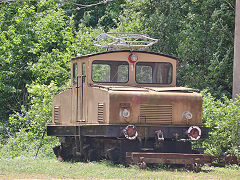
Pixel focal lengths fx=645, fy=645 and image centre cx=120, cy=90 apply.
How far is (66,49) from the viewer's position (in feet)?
97.6

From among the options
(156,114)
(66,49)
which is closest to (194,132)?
(156,114)

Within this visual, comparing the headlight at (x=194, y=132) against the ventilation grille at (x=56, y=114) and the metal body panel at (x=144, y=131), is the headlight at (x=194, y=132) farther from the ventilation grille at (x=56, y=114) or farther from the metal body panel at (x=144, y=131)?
the ventilation grille at (x=56, y=114)

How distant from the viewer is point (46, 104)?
80.4 feet

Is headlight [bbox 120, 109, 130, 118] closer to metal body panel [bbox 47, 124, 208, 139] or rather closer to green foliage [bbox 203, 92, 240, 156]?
metal body panel [bbox 47, 124, 208, 139]

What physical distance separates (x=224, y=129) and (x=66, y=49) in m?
13.0

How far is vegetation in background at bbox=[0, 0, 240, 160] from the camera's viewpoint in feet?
81.8

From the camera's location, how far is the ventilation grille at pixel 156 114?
624 inches

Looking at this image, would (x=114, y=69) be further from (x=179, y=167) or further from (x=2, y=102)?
(x=2, y=102)

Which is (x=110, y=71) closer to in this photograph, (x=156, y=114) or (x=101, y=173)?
(x=156, y=114)

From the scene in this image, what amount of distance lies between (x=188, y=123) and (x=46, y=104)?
31.0 ft

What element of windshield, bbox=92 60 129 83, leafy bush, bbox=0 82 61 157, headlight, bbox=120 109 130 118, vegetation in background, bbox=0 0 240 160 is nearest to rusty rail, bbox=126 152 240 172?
headlight, bbox=120 109 130 118

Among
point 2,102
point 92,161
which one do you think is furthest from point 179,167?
point 2,102

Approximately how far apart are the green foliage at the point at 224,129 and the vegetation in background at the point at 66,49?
5cm

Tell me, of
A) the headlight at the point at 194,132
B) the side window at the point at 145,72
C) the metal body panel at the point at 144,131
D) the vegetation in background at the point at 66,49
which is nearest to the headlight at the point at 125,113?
the metal body panel at the point at 144,131
